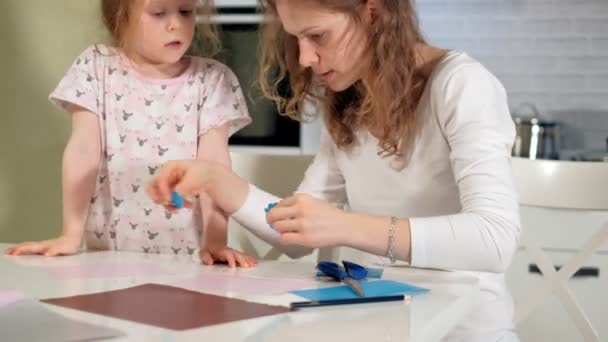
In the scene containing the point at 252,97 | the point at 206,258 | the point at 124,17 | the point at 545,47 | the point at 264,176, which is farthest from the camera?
the point at 545,47

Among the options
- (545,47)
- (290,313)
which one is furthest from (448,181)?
(545,47)

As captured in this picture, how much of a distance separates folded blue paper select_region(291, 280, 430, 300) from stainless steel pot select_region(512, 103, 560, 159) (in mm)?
2089

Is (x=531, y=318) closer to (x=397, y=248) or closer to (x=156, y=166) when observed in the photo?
(x=156, y=166)

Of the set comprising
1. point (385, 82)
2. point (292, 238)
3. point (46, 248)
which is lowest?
point (46, 248)

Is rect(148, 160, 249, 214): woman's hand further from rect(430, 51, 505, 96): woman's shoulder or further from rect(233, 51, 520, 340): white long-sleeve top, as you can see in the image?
rect(430, 51, 505, 96): woman's shoulder

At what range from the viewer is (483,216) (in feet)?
4.23

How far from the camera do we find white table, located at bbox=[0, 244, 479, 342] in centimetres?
95

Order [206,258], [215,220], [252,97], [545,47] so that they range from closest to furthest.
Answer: [206,258] < [215,220] < [252,97] < [545,47]

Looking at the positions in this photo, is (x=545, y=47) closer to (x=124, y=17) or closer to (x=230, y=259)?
(x=124, y=17)

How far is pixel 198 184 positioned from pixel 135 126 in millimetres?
411

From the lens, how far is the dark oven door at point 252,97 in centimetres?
311

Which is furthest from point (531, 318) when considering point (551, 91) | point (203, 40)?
point (203, 40)

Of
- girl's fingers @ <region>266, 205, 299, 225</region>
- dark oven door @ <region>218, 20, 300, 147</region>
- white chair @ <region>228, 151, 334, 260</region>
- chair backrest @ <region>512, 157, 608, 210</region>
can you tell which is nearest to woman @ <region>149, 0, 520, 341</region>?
girl's fingers @ <region>266, 205, 299, 225</region>

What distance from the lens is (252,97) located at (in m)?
3.13
